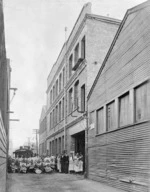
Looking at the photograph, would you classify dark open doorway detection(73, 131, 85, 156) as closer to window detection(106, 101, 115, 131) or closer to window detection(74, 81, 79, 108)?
window detection(74, 81, 79, 108)

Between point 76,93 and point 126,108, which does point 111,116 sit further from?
point 76,93

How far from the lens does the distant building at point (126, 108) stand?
456 inches

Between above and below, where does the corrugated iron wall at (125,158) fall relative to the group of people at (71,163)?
above

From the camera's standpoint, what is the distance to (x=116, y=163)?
14.5 metres

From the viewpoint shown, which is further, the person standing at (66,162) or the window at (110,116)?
the person standing at (66,162)

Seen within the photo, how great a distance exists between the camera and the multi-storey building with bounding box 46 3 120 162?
2253cm

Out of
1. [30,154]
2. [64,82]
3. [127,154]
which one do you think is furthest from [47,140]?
[127,154]

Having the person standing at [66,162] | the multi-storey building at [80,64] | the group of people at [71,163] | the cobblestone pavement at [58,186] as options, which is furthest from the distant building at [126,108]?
the person standing at [66,162]

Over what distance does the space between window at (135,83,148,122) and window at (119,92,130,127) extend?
0.96 metres

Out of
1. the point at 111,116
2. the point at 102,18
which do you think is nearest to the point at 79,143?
the point at 102,18

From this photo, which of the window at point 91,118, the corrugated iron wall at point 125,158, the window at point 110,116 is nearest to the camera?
the corrugated iron wall at point 125,158

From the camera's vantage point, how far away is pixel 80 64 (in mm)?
23625

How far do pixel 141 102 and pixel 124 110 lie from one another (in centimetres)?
198

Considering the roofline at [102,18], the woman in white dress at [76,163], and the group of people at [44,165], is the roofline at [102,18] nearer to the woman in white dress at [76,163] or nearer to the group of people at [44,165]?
the woman in white dress at [76,163]
